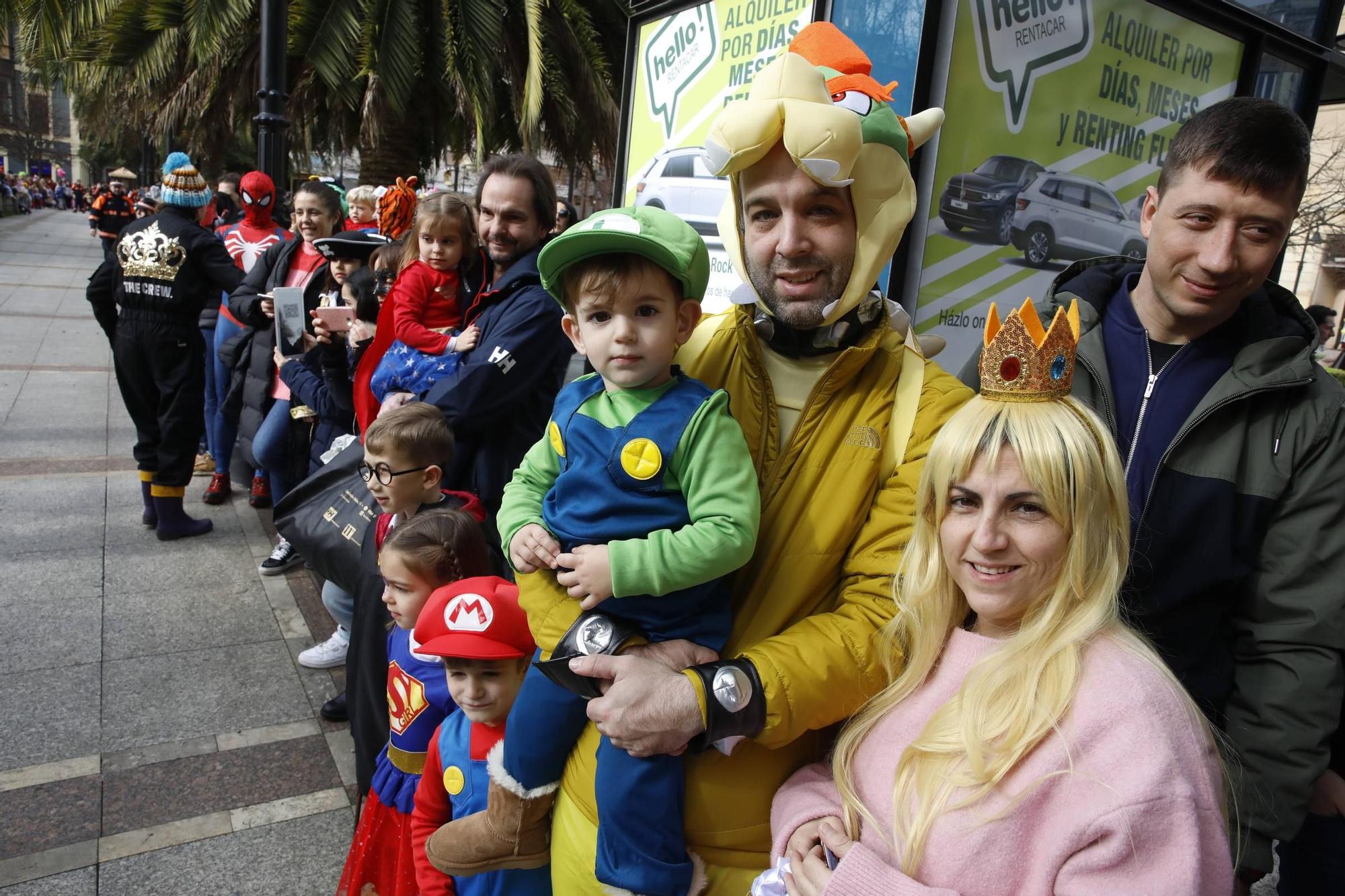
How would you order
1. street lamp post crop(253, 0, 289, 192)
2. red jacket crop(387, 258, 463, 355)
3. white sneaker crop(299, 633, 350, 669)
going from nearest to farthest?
red jacket crop(387, 258, 463, 355), white sneaker crop(299, 633, 350, 669), street lamp post crop(253, 0, 289, 192)

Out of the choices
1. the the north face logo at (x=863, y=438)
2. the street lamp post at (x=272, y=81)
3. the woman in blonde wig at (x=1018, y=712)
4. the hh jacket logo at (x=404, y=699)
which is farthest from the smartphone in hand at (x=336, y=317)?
the street lamp post at (x=272, y=81)

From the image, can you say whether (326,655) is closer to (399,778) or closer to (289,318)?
(289,318)

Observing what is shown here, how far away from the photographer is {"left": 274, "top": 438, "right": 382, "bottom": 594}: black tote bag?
3.11 meters

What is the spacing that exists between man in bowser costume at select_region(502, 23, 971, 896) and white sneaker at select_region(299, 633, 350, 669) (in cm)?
272

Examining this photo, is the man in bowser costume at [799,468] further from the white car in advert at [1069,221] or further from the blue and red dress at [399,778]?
the white car in advert at [1069,221]

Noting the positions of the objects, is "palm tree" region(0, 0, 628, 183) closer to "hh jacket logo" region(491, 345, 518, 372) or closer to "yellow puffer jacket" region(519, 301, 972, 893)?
"hh jacket logo" region(491, 345, 518, 372)

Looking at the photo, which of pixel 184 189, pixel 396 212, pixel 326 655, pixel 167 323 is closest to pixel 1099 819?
pixel 326 655

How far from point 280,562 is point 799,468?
14.3ft

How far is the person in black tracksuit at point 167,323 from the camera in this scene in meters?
5.21

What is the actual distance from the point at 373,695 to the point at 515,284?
4.76ft

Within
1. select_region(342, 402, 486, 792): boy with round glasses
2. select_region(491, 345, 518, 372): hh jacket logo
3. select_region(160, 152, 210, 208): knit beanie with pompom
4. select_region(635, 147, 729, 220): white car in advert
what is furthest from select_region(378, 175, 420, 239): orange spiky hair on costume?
select_region(342, 402, 486, 792): boy with round glasses

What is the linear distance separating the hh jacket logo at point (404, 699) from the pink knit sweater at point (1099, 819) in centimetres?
141

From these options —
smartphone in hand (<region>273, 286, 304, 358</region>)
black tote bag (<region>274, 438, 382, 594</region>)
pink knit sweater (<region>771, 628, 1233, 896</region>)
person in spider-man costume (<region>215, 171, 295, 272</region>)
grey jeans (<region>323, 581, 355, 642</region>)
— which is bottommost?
grey jeans (<region>323, 581, 355, 642</region>)

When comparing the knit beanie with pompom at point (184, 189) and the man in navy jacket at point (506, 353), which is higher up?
the knit beanie with pompom at point (184, 189)
